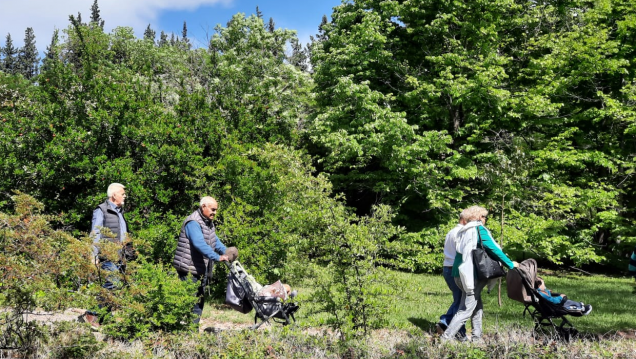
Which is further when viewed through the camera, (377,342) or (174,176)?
(174,176)

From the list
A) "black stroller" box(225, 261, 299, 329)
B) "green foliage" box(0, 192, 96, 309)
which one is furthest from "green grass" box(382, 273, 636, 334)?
"green foliage" box(0, 192, 96, 309)

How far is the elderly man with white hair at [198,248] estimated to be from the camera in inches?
207

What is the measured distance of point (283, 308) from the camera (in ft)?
17.4

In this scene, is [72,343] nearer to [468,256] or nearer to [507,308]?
[468,256]

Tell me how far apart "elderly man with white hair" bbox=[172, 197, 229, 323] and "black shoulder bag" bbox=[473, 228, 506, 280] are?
9.82ft

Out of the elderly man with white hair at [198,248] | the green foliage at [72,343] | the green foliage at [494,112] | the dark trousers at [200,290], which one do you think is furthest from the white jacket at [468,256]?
the green foliage at [494,112]

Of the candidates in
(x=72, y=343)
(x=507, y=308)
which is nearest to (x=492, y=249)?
(x=507, y=308)

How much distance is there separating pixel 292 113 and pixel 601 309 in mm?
9882

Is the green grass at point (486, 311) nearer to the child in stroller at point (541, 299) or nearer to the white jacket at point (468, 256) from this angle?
the child in stroller at point (541, 299)

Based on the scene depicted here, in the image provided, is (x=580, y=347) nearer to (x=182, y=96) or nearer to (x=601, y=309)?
(x=601, y=309)

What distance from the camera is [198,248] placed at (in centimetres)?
523

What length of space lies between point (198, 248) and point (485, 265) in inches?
134

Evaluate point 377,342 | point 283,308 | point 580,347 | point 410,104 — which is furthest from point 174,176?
point 410,104

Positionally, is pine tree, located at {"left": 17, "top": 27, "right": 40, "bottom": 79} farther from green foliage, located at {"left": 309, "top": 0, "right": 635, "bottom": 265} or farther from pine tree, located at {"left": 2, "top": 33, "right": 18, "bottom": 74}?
green foliage, located at {"left": 309, "top": 0, "right": 635, "bottom": 265}
